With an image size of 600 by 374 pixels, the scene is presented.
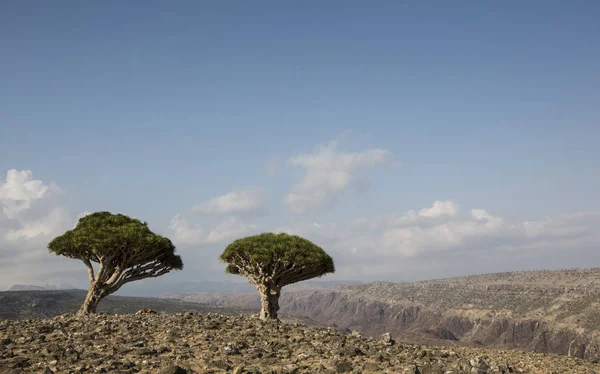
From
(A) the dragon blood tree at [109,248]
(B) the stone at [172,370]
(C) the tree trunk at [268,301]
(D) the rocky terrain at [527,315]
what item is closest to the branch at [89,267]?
(A) the dragon blood tree at [109,248]

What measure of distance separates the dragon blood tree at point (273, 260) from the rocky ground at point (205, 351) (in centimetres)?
1098

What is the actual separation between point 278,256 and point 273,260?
71cm

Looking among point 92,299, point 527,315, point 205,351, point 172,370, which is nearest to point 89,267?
point 92,299

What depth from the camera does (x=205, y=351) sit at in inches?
770

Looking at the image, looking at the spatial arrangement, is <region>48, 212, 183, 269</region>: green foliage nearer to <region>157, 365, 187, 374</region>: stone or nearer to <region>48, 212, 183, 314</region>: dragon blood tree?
<region>48, 212, 183, 314</region>: dragon blood tree

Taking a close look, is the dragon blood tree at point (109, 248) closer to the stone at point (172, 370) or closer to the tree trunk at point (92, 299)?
the tree trunk at point (92, 299)

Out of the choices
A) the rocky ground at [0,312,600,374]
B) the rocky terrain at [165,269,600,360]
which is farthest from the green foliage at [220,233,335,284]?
the rocky terrain at [165,269,600,360]

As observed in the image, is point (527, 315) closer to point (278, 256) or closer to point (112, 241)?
point (278, 256)

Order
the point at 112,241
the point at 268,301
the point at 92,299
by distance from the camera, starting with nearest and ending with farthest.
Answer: the point at 112,241
the point at 92,299
the point at 268,301

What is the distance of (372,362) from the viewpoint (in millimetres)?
17688

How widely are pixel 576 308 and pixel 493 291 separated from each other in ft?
161

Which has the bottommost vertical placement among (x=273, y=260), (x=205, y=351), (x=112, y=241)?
(x=205, y=351)

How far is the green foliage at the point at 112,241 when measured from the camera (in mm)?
37844

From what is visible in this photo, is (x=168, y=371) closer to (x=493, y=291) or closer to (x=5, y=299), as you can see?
(x=5, y=299)
